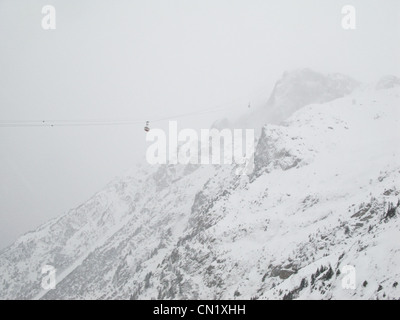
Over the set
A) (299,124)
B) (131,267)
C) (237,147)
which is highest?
(299,124)

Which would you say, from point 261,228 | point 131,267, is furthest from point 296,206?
point 131,267

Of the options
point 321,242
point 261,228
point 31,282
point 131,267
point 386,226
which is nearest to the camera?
point 386,226

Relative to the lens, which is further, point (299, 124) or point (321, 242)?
point (299, 124)

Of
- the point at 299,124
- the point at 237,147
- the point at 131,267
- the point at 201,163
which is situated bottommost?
the point at 131,267

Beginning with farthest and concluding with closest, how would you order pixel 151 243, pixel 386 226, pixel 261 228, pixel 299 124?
pixel 151 243, pixel 299 124, pixel 261 228, pixel 386 226

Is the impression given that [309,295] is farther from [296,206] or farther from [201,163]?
[201,163]

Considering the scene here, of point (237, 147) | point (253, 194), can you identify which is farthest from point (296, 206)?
point (237, 147)

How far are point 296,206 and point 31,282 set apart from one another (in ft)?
514

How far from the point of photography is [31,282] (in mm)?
146000

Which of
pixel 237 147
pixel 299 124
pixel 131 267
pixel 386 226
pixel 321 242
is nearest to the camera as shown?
pixel 386 226

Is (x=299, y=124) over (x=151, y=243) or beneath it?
over

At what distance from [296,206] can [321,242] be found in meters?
7.52
